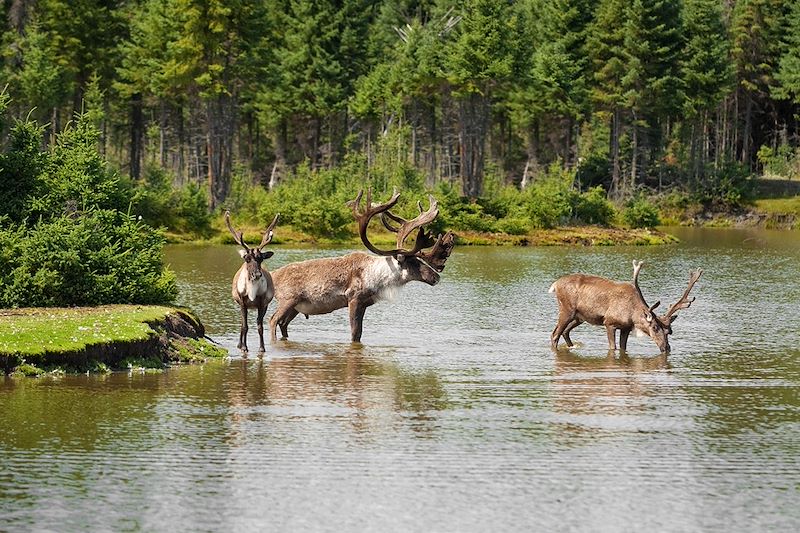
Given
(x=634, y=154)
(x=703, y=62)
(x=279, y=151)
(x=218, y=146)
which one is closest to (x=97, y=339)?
(x=218, y=146)

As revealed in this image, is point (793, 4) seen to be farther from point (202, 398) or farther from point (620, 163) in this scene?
point (202, 398)

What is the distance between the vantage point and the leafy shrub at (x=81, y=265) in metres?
21.5

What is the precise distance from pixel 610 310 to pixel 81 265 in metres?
9.28

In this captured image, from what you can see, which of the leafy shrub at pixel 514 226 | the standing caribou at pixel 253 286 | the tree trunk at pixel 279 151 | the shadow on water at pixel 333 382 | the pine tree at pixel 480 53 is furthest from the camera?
the tree trunk at pixel 279 151

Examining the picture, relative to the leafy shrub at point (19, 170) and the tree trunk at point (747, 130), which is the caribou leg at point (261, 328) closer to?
the leafy shrub at point (19, 170)

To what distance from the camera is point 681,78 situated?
291ft

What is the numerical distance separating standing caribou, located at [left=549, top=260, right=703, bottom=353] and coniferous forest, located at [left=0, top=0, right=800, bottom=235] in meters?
35.1

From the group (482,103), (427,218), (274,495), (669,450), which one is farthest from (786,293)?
Answer: (482,103)

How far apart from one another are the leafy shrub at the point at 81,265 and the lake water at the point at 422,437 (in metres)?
1.92

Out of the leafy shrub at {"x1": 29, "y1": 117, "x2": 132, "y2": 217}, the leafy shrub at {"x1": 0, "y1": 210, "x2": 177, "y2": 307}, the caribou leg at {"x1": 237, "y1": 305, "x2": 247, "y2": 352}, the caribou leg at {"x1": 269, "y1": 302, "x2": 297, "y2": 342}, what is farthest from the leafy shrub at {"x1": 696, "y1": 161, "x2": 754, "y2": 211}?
the caribou leg at {"x1": 237, "y1": 305, "x2": 247, "y2": 352}

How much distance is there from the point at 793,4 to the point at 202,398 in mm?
92848

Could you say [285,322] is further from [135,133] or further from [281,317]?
[135,133]

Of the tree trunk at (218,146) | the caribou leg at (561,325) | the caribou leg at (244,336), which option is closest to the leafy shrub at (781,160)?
the tree trunk at (218,146)

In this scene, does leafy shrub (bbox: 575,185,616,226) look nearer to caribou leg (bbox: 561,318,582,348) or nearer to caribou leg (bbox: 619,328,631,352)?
caribou leg (bbox: 561,318,582,348)
